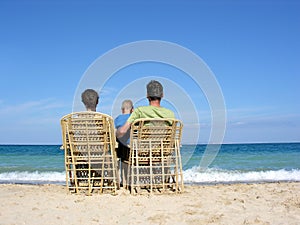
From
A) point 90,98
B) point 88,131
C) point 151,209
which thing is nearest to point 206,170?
point 90,98

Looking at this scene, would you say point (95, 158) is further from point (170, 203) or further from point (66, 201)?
point (170, 203)

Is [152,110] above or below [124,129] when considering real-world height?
above

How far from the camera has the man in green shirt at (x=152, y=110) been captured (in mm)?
4605

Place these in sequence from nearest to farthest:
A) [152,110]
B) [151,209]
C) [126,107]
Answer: [151,209], [152,110], [126,107]

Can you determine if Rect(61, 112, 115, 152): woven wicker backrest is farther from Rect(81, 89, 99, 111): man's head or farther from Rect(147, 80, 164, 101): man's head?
Rect(147, 80, 164, 101): man's head

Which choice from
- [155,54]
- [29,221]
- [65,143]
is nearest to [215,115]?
[155,54]

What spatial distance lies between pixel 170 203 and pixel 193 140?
204cm

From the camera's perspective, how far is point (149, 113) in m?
4.68

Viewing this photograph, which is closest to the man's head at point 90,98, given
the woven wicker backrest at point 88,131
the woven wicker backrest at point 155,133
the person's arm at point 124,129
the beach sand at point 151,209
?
the woven wicker backrest at point 88,131

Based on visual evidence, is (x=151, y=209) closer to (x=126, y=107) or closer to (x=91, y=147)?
(x=91, y=147)

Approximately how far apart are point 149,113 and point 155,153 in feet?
2.05

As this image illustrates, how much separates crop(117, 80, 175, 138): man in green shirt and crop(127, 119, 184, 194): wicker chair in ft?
0.38

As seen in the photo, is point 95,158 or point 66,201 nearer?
point 66,201

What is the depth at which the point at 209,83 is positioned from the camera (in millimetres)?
5840
